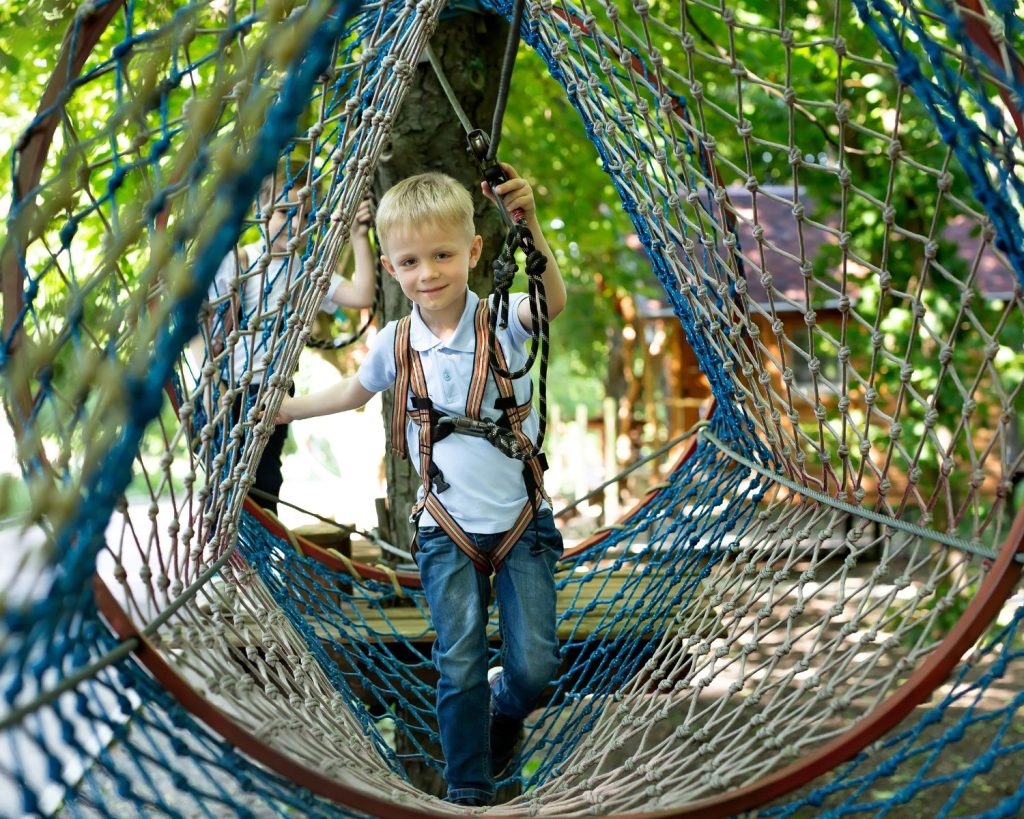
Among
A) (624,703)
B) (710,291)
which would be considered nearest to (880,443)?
(710,291)

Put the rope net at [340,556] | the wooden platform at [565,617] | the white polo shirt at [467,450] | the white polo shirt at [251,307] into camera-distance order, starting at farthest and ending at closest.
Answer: the wooden platform at [565,617] < the white polo shirt at [467,450] < the white polo shirt at [251,307] < the rope net at [340,556]

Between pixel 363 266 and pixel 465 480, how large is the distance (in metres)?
1.10

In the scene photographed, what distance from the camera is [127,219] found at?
1.14 metres

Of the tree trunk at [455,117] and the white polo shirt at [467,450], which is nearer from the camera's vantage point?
the white polo shirt at [467,450]

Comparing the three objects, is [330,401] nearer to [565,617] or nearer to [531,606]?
[531,606]

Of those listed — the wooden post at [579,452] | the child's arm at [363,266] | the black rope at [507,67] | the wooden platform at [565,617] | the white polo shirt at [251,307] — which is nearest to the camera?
the white polo shirt at [251,307]

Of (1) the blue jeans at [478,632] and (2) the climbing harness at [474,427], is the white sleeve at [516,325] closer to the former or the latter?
(2) the climbing harness at [474,427]

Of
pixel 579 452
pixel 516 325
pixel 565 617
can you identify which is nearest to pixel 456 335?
pixel 516 325

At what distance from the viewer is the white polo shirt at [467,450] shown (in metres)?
2.00

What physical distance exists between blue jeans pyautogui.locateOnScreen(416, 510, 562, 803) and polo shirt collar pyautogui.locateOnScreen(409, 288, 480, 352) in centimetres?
35

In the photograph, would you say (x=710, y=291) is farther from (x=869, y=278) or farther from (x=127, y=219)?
(x=869, y=278)

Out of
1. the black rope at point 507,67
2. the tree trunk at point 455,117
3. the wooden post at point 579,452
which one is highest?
the wooden post at point 579,452

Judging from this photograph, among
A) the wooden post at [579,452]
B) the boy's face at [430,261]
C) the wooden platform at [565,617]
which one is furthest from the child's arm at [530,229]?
the wooden post at [579,452]

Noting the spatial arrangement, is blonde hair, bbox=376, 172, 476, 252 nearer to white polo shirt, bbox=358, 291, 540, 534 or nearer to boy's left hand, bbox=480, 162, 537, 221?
boy's left hand, bbox=480, 162, 537, 221
